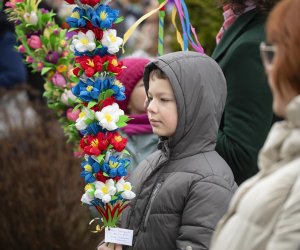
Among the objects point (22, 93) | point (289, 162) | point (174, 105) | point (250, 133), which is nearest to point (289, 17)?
point (289, 162)

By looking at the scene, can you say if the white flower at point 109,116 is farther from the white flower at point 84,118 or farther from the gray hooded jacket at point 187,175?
the gray hooded jacket at point 187,175

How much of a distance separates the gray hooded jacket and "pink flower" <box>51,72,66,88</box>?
1.19 metres

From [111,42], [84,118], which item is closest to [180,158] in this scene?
[84,118]

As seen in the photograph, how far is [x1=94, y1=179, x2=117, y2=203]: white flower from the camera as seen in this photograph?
148 inches

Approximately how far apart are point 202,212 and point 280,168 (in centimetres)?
98

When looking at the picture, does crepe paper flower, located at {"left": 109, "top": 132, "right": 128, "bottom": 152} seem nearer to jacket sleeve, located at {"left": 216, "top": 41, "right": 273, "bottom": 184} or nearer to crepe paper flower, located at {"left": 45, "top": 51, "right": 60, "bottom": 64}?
jacket sleeve, located at {"left": 216, "top": 41, "right": 273, "bottom": 184}

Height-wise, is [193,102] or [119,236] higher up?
[193,102]

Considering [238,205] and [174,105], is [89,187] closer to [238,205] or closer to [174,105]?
[174,105]

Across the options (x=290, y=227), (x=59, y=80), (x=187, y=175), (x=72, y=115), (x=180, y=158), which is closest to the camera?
(x=290, y=227)

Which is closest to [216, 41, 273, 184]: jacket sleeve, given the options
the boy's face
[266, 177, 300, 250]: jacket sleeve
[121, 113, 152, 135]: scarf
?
the boy's face

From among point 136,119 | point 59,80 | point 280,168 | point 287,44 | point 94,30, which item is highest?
point 287,44

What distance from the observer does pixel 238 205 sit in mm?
2555

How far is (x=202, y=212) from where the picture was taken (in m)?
3.41

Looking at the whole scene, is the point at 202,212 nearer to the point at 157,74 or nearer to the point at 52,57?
the point at 157,74
